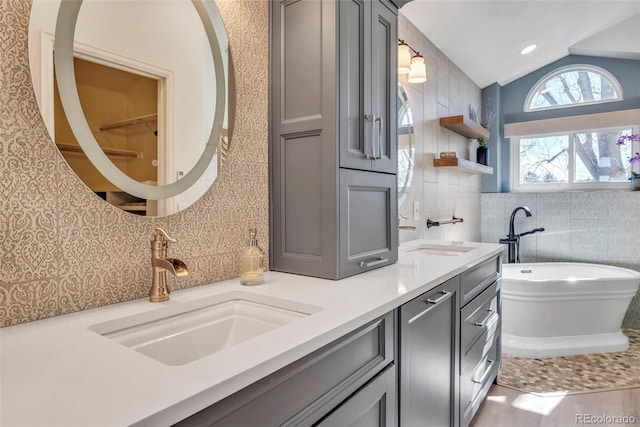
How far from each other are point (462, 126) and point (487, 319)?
1.68m

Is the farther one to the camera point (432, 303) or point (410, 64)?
point (410, 64)

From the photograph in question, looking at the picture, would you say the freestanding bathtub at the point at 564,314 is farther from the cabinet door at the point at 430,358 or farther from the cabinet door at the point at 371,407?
the cabinet door at the point at 371,407

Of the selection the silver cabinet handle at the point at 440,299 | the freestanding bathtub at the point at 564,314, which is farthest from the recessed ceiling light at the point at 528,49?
the silver cabinet handle at the point at 440,299

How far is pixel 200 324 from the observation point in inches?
40.8

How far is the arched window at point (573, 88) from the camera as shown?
151 inches

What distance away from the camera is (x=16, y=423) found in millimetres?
473

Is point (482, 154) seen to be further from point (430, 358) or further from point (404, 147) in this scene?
point (430, 358)

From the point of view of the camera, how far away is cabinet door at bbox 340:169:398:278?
139 cm

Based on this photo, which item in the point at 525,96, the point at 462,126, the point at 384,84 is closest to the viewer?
the point at 384,84

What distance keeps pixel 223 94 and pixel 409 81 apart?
1520mm

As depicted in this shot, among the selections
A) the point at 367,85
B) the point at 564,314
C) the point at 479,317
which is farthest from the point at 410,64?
the point at 564,314

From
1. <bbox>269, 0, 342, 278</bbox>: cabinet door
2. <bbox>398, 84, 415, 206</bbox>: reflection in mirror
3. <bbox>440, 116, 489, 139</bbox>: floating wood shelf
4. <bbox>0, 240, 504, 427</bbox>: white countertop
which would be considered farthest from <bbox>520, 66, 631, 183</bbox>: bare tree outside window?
<bbox>0, 240, 504, 427</bbox>: white countertop

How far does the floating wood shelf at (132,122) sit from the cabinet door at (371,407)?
36.1 inches

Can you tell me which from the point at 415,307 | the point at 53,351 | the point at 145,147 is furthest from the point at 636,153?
the point at 53,351
